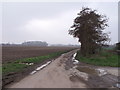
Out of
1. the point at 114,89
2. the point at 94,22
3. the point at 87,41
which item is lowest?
the point at 114,89

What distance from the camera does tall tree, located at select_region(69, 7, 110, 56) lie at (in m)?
37.3

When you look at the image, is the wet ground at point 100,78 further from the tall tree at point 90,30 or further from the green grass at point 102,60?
the tall tree at point 90,30

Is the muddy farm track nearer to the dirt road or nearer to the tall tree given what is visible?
the dirt road

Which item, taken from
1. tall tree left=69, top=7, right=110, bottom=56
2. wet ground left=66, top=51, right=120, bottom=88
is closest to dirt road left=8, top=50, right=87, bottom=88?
wet ground left=66, top=51, right=120, bottom=88

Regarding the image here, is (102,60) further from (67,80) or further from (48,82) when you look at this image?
(48,82)

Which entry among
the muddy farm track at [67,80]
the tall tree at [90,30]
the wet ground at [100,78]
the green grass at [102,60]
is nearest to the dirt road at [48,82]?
the muddy farm track at [67,80]

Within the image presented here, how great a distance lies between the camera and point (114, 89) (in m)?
10.9

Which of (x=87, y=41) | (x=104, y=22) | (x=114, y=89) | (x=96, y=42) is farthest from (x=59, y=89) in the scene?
(x=104, y=22)

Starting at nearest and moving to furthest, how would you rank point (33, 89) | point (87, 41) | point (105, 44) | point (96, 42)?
point (33, 89) < point (87, 41) < point (96, 42) < point (105, 44)

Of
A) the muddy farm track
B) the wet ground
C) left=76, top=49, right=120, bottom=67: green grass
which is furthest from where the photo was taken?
left=76, top=49, right=120, bottom=67: green grass

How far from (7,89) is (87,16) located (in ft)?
97.5

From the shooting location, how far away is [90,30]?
37062 mm

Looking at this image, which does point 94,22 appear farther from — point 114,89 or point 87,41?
point 114,89

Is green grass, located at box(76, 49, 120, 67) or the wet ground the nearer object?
the wet ground
